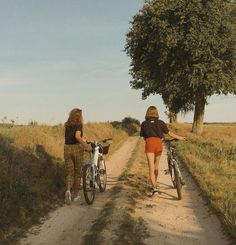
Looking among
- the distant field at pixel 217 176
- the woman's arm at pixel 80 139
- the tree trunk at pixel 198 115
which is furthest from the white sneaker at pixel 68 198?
the tree trunk at pixel 198 115

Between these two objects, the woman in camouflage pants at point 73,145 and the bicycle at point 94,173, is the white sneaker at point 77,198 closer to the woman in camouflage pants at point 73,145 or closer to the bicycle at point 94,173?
the woman in camouflage pants at point 73,145

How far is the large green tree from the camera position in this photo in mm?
38594

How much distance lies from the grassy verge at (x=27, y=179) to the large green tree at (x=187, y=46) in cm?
2021

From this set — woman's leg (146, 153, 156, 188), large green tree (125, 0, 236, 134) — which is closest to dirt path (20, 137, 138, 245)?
woman's leg (146, 153, 156, 188)

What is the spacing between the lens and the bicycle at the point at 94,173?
12.7 metres

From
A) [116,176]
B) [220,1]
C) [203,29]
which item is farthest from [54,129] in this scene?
[220,1]

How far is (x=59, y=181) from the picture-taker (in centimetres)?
1520

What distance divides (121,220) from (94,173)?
2.85 m

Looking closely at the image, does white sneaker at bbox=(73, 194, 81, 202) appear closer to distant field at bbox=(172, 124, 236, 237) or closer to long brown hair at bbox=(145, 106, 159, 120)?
long brown hair at bbox=(145, 106, 159, 120)

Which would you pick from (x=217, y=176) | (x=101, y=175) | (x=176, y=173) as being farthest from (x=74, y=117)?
(x=217, y=176)

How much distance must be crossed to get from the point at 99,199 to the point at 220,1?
29.5 m

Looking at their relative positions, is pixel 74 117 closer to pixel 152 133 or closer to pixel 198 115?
pixel 152 133

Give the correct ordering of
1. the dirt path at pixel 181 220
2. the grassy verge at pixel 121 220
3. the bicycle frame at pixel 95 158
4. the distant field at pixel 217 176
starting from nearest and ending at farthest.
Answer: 1. the grassy verge at pixel 121 220
2. the dirt path at pixel 181 220
3. the distant field at pixel 217 176
4. the bicycle frame at pixel 95 158

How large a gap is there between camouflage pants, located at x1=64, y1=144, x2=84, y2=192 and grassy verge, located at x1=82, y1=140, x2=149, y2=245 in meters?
1.10
